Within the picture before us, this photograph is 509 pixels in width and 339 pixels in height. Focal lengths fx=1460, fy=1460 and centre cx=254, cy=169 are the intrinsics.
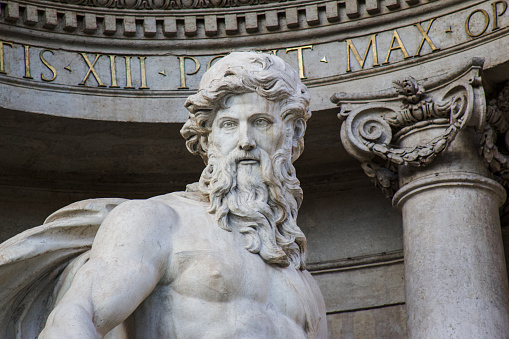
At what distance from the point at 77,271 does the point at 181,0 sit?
4735 millimetres

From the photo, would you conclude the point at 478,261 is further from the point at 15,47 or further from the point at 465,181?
the point at 15,47

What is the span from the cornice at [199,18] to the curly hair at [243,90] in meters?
3.84

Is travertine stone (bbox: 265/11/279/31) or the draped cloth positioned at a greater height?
travertine stone (bbox: 265/11/279/31)

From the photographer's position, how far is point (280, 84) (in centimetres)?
623

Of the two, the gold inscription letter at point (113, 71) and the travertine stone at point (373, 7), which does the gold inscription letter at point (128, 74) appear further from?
the travertine stone at point (373, 7)

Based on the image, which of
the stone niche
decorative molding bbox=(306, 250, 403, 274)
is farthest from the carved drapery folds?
decorative molding bbox=(306, 250, 403, 274)

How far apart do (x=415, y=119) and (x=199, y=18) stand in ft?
6.00

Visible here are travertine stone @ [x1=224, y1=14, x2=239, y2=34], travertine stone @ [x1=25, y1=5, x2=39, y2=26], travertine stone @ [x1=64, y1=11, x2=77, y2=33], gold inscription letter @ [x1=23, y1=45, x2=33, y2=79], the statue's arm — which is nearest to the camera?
the statue's arm

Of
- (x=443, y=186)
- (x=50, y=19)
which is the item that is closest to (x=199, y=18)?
(x=50, y=19)

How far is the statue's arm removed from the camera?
541cm

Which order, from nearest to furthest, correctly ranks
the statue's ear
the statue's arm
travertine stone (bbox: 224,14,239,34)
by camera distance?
the statue's arm < the statue's ear < travertine stone (bbox: 224,14,239,34)

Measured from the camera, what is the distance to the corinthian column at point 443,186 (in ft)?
28.9

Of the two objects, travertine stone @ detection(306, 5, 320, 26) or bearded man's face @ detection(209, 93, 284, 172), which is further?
travertine stone @ detection(306, 5, 320, 26)

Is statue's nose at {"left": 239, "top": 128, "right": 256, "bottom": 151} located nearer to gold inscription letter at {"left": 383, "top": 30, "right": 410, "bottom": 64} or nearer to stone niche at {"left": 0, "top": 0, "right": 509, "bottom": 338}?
stone niche at {"left": 0, "top": 0, "right": 509, "bottom": 338}
